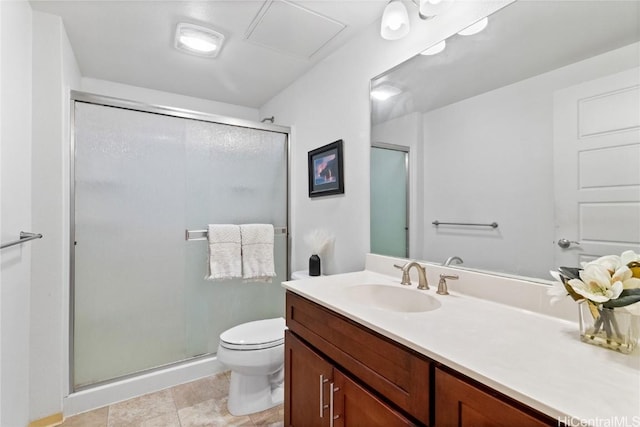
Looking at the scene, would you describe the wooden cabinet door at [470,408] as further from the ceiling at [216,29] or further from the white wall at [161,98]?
the white wall at [161,98]

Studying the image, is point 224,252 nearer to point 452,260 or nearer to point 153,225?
point 153,225

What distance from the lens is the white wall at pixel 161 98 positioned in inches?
91.4

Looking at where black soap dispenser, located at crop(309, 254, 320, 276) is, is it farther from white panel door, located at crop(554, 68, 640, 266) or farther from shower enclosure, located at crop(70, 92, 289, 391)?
white panel door, located at crop(554, 68, 640, 266)

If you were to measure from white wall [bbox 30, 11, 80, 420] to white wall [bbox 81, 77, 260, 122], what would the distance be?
31.8 inches

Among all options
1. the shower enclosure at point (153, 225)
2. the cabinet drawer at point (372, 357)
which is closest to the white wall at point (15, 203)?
the shower enclosure at point (153, 225)

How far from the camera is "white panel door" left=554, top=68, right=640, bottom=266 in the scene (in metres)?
0.81

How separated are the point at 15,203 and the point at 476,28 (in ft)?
7.04

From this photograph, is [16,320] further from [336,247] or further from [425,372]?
[425,372]

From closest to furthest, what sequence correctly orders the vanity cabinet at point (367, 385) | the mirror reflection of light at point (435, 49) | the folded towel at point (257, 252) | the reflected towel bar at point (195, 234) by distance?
the vanity cabinet at point (367, 385)
the mirror reflection of light at point (435, 49)
the reflected towel bar at point (195, 234)
the folded towel at point (257, 252)

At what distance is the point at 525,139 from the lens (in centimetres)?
103

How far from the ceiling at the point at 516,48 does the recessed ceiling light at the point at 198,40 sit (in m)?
1.13

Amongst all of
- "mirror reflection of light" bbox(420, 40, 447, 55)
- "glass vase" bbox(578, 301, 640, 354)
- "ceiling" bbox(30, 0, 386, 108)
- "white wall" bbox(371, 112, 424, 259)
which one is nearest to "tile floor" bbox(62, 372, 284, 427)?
"white wall" bbox(371, 112, 424, 259)

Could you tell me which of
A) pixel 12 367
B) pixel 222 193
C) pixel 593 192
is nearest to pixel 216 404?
pixel 12 367

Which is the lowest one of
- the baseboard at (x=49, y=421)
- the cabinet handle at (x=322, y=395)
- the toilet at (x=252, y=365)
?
the baseboard at (x=49, y=421)
